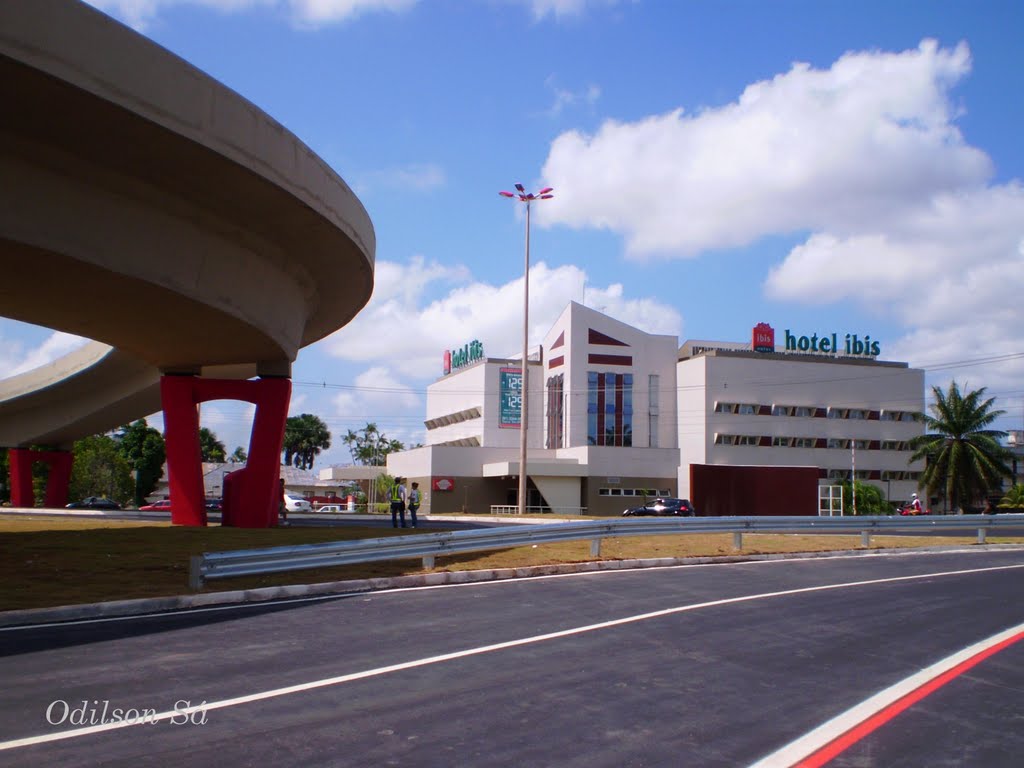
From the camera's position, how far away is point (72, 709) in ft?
21.8

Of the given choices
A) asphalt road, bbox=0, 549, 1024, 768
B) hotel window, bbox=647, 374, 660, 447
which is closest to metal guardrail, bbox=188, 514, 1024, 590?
asphalt road, bbox=0, 549, 1024, 768

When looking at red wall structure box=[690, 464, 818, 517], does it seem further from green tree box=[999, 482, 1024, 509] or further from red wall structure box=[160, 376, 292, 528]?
red wall structure box=[160, 376, 292, 528]

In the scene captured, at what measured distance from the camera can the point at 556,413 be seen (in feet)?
232

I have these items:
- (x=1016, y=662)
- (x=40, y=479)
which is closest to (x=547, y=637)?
(x=1016, y=662)

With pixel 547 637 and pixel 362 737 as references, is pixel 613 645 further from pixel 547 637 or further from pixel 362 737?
pixel 362 737

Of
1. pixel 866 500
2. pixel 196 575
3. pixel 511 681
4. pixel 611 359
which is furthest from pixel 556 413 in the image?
pixel 511 681

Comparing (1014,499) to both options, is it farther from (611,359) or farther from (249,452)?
(249,452)

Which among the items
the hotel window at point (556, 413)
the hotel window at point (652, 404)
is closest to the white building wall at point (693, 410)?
the hotel window at point (652, 404)

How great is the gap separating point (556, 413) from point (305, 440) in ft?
228

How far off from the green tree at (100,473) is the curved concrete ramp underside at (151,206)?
51.1 meters

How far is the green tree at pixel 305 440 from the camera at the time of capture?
13112 cm

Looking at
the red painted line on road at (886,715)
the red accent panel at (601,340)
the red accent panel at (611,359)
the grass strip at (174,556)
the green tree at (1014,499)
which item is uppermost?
the red accent panel at (601,340)

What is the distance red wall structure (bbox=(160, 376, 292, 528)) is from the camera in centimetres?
2681

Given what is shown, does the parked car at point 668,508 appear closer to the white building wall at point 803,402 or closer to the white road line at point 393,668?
the white building wall at point 803,402
